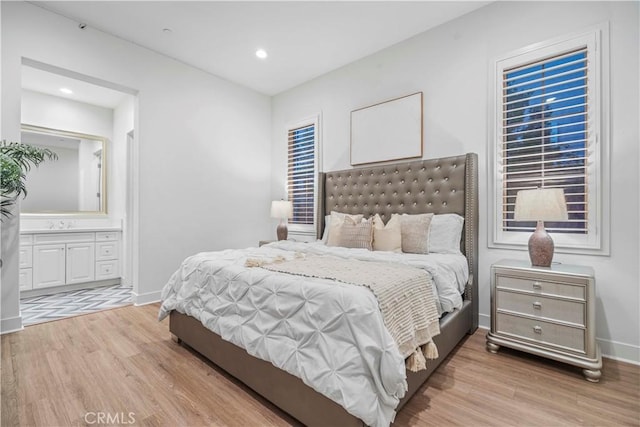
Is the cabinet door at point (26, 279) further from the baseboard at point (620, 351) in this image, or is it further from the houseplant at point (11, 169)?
the baseboard at point (620, 351)

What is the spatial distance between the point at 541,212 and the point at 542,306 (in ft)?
2.18

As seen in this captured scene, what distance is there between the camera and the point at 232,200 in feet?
14.8

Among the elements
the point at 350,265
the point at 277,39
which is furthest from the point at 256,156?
the point at 350,265

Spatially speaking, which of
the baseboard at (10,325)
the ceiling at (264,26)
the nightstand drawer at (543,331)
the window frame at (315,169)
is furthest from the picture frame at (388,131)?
the baseboard at (10,325)

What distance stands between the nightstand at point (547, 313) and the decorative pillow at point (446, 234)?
47 cm

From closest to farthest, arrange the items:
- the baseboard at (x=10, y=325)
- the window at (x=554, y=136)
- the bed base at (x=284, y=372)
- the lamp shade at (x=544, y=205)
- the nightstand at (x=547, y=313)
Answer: the bed base at (x=284, y=372), the nightstand at (x=547, y=313), the lamp shade at (x=544, y=205), the window at (x=554, y=136), the baseboard at (x=10, y=325)

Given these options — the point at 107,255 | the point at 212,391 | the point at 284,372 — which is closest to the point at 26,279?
the point at 107,255

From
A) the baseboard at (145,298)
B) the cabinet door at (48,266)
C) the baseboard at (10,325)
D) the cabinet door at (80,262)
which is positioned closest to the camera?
the baseboard at (10,325)

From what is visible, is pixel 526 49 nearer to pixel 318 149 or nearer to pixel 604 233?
pixel 604 233

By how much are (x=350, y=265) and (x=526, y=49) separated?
2.46 m

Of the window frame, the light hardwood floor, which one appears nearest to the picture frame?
the window frame

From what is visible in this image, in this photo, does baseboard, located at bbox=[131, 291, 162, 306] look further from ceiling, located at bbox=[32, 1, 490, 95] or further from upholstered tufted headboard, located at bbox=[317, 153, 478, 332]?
ceiling, located at bbox=[32, 1, 490, 95]

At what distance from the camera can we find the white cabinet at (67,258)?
3.83 meters

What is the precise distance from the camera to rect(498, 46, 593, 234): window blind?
7.71ft
